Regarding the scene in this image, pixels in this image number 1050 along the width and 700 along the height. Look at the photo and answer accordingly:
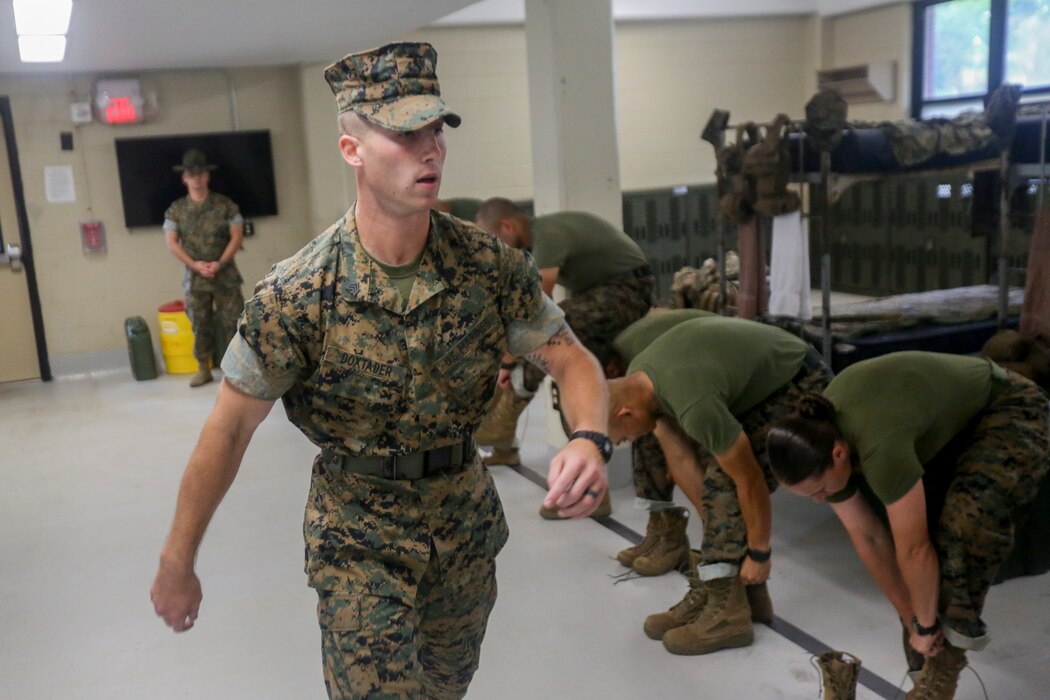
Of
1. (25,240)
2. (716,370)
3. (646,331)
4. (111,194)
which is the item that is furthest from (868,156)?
(25,240)

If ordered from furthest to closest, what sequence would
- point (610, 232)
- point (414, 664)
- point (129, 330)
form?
point (129, 330), point (610, 232), point (414, 664)

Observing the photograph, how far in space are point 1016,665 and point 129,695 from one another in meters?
2.70

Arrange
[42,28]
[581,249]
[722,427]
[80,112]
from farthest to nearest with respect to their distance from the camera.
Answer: [80,112]
[42,28]
[581,249]
[722,427]

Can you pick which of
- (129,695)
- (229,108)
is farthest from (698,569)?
(229,108)

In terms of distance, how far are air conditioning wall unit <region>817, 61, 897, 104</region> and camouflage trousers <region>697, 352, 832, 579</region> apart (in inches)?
253

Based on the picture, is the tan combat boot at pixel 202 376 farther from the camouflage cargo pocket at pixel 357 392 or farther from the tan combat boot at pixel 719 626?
the camouflage cargo pocket at pixel 357 392

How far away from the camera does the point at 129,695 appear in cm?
305

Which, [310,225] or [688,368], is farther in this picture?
[310,225]

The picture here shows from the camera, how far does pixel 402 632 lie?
5.85ft

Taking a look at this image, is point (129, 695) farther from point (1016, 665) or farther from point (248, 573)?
point (1016, 665)

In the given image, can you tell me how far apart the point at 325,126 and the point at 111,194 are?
1.82 meters

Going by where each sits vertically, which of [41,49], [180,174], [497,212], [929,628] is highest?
[41,49]

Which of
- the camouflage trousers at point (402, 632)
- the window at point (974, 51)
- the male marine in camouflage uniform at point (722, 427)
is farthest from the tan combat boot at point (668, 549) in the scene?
the window at point (974, 51)

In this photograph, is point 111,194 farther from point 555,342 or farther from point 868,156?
point 555,342
